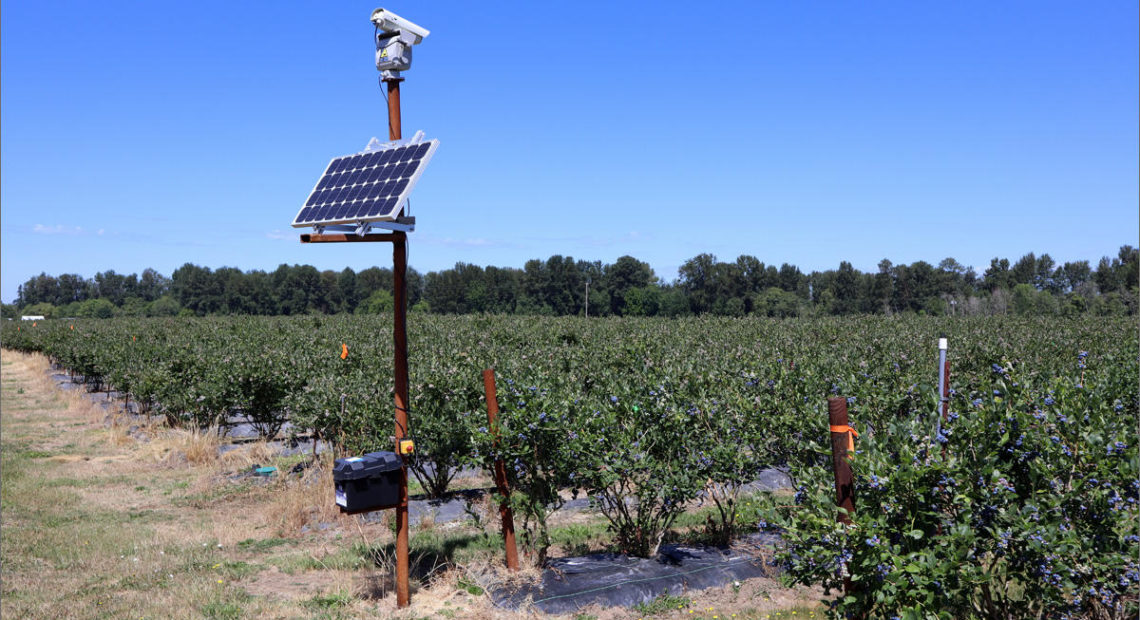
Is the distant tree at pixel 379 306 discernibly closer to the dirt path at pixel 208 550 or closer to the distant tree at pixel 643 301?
the distant tree at pixel 643 301

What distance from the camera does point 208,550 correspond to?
7.73m

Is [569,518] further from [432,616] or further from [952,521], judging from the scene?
[952,521]

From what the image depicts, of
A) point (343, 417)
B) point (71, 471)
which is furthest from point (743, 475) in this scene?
point (71, 471)

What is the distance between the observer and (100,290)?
130m

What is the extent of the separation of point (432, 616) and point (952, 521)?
3619 mm

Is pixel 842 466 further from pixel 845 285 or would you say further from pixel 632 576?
pixel 845 285

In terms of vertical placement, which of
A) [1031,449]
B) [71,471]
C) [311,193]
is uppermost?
[311,193]

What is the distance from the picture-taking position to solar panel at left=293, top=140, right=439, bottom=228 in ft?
17.4

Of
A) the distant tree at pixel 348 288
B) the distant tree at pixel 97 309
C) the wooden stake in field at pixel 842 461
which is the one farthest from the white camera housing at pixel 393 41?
the distant tree at pixel 97 309

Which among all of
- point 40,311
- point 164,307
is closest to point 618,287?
point 164,307

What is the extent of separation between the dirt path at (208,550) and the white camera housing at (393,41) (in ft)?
13.3

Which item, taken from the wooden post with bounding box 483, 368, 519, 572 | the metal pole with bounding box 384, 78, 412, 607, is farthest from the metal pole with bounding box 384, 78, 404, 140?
the wooden post with bounding box 483, 368, 519, 572

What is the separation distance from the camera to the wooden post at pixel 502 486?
19.1ft

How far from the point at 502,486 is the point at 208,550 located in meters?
3.74
